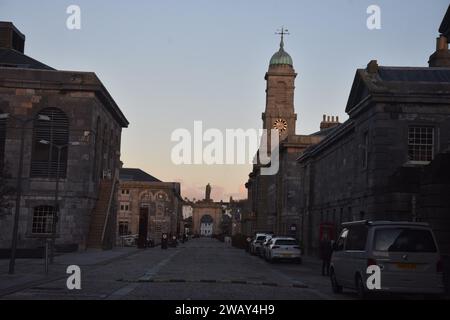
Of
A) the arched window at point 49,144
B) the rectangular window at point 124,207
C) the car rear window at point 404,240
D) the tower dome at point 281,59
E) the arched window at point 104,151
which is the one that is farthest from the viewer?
the rectangular window at point 124,207

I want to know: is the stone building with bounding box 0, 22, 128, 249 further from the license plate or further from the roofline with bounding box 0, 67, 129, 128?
the license plate

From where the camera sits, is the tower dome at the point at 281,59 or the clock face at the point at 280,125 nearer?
the clock face at the point at 280,125

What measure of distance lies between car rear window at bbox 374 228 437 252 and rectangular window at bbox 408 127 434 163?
50.4 feet

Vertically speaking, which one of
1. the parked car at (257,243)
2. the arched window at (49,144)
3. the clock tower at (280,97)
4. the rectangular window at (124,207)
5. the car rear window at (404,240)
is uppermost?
the clock tower at (280,97)

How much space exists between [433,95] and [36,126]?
28595mm

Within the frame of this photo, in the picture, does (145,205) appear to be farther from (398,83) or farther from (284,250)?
(398,83)

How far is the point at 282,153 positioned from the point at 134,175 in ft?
189

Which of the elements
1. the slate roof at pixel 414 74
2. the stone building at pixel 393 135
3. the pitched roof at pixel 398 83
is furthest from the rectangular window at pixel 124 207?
the slate roof at pixel 414 74

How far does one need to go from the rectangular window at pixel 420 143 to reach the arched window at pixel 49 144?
84.9ft

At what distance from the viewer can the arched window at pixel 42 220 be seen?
A: 152ft

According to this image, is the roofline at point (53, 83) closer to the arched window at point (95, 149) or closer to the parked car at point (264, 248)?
the arched window at point (95, 149)
